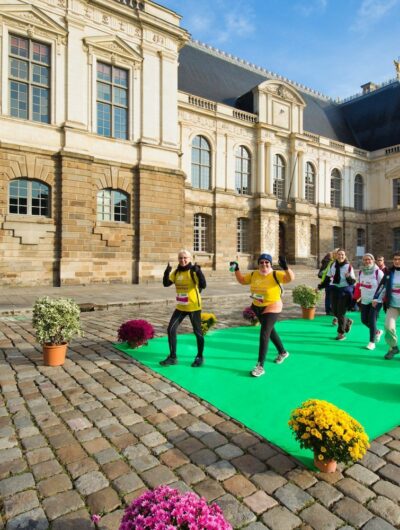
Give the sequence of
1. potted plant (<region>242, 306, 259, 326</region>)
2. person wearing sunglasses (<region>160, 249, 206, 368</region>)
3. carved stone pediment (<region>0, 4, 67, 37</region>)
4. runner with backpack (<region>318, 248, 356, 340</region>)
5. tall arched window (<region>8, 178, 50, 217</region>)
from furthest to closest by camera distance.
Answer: tall arched window (<region>8, 178, 50, 217</region>), carved stone pediment (<region>0, 4, 67, 37</region>), potted plant (<region>242, 306, 259, 326</region>), runner with backpack (<region>318, 248, 356, 340</region>), person wearing sunglasses (<region>160, 249, 206, 368</region>)

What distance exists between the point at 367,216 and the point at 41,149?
3176 cm

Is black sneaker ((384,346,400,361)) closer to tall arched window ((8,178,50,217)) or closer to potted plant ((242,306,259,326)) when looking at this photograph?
potted plant ((242,306,259,326))

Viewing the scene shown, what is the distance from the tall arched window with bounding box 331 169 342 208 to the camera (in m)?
33.8

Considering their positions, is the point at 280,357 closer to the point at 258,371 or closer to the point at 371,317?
the point at 258,371

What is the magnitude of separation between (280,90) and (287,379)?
28638 millimetres

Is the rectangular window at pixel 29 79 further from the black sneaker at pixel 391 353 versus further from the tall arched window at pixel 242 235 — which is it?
the black sneaker at pixel 391 353

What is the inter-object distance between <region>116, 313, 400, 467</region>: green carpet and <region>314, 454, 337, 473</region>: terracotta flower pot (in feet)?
0.38

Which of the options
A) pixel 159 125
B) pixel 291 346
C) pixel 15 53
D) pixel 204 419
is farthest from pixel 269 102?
pixel 204 419

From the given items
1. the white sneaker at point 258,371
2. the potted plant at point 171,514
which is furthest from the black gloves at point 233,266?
the potted plant at point 171,514

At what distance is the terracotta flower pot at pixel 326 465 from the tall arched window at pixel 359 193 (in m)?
36.6

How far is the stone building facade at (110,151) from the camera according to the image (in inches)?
610

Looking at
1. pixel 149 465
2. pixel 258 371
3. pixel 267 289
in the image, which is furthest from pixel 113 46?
pixel 149 465

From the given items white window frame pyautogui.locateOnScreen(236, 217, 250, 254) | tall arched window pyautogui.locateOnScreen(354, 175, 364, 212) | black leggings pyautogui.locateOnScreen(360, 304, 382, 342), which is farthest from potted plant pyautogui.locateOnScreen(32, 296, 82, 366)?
tall arched window pyautogui.locateOnScreen(354, 175, 364, 212)

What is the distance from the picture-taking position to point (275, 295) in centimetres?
514
